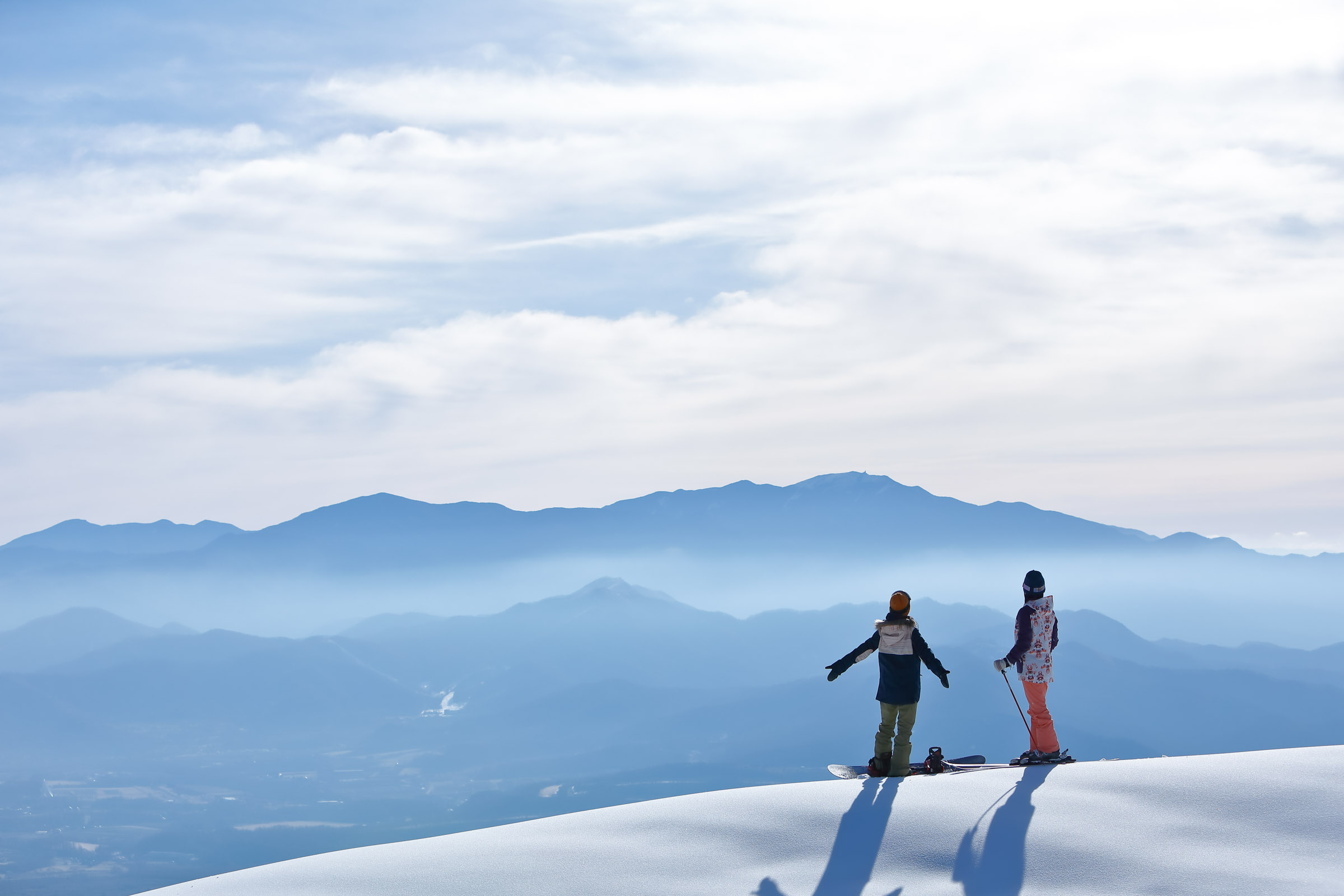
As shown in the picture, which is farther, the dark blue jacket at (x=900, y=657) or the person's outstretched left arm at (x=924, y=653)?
the dark blue jacket at (x=900, y=657)

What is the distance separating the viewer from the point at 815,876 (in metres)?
8.26

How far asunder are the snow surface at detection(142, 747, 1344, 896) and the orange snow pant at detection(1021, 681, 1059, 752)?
53.0 inches

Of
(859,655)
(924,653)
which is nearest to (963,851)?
(924,653)

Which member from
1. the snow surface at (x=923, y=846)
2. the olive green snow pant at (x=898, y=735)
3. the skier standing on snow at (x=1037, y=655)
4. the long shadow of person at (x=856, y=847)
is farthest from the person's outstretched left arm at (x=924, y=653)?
the long shadow of person at (x=856, y=847)

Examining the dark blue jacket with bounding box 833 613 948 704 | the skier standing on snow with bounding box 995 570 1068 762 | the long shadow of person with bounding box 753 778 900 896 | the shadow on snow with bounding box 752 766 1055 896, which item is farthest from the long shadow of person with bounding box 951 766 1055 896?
the skier standing on snow with bounding box 995 570 1068 762

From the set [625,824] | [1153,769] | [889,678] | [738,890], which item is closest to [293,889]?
[625,824]

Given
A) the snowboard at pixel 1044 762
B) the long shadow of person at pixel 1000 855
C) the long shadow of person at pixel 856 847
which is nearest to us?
the long shadow of person at pixel 1000 855

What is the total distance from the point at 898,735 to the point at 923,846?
2.94 metres

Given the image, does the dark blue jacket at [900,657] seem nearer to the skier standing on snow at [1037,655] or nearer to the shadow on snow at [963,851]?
the skier standing on snow at [1037,655]

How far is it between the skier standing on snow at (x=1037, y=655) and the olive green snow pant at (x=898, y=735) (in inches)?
56.0

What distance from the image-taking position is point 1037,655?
1193 cm

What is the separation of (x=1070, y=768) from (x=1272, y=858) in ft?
9.13

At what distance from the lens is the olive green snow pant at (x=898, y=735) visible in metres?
11.4

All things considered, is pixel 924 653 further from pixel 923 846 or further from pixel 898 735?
pixel 923 846
